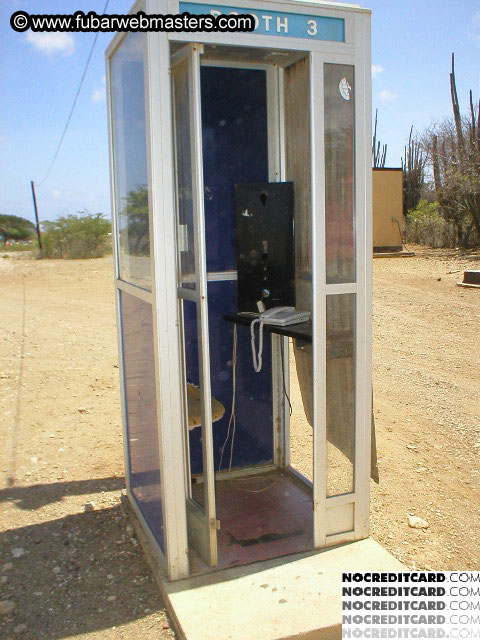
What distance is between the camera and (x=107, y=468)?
4488 millimetres

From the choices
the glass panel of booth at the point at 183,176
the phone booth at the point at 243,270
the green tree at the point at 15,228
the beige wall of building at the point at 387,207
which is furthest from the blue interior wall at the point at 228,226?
the green tree at the point at 15,228

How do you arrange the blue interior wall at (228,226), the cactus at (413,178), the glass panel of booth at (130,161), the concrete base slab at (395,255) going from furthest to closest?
the cactus at (413,178) < the concrete base slab at (395,255) < the blue interior wall at (228,226) < the glass panel of booth at (130,161)

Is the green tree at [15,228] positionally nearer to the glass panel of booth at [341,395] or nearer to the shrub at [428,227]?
the shrub at [428,227]

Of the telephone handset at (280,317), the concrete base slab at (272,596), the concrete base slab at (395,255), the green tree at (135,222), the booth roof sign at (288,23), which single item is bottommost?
the concrete base slab at (272,596)

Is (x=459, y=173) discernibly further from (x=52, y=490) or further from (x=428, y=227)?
(x=52, y=490)

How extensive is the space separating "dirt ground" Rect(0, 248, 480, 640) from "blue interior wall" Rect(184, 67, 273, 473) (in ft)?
2.77

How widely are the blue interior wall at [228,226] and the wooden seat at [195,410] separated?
235mm

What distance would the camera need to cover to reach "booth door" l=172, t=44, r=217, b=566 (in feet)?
8.93

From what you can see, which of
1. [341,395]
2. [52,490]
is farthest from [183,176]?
[52,490]

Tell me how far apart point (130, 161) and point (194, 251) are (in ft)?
2.15

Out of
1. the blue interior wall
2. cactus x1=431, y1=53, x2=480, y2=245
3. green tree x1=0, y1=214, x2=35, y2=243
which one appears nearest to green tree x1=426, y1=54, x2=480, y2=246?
cactus x1=431, y1=53, x2=480, y2=245

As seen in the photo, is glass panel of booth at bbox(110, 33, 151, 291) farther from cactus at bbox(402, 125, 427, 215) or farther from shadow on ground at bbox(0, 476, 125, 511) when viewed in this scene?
cactus at bbox(402, 125, 427, 215)

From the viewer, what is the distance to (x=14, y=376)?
6637mm

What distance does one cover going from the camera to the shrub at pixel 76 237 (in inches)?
895
